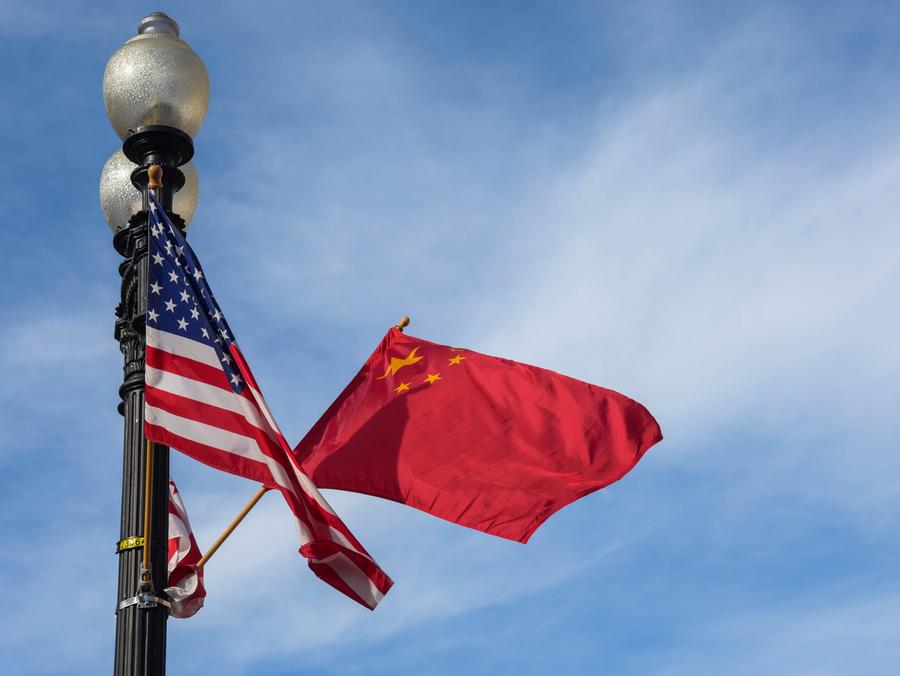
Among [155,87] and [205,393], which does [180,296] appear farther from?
[155,87]

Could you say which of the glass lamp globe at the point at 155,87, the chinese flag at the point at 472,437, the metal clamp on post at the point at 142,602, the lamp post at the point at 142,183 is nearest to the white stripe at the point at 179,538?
the chinese flag at the point at 472,437

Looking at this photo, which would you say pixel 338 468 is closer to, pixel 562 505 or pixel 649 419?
pixel 562 505

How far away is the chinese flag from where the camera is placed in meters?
12.5

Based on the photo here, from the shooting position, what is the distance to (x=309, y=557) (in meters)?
10.1

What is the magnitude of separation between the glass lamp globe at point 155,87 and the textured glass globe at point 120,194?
356 millimetres

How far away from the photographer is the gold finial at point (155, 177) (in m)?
10.8

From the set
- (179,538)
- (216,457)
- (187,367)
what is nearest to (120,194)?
(187,367)

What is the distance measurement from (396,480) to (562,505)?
5.13ft

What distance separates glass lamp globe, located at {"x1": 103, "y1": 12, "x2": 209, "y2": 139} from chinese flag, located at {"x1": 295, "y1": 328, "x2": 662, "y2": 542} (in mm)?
3395

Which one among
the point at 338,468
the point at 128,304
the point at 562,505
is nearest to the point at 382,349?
the point at 338,468

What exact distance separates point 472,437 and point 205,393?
350 cm

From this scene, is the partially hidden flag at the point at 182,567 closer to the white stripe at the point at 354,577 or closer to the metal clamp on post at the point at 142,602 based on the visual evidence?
the metal clamp on post at the point at 142,602

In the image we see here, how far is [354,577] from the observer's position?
33.7 ft

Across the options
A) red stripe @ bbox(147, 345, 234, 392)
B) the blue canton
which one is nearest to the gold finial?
the blue canton
